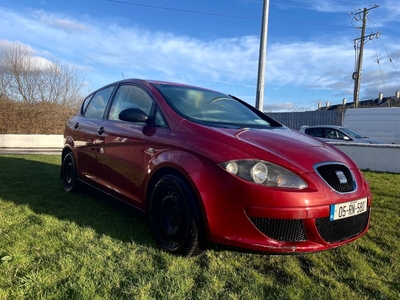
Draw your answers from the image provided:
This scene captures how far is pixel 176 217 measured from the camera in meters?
2.76

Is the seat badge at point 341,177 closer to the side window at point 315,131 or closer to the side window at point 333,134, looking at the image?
the side window at point 333,134

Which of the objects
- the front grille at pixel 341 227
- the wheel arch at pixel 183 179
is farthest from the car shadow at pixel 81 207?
the front grille at pixel 341 227

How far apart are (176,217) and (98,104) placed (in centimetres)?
241

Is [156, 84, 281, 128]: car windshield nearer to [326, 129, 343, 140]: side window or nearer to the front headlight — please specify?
the front headlight

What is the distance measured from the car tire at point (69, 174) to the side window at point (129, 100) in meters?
1.29

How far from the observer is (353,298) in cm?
219

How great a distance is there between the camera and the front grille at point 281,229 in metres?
2.35

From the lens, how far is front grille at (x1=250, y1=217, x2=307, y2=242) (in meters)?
2.35

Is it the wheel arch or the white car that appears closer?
the wheel arch

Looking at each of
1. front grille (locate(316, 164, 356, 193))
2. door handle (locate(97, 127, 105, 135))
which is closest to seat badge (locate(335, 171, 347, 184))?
front grille (locate(316, 164, 356, 193))

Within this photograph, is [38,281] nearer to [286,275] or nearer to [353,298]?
[286,275]

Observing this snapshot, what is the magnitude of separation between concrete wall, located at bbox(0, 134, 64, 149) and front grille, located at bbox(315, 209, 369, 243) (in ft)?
54.5

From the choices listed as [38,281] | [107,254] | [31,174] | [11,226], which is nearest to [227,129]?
[107,254]

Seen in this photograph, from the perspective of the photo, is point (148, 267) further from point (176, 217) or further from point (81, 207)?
point (81, 207)
